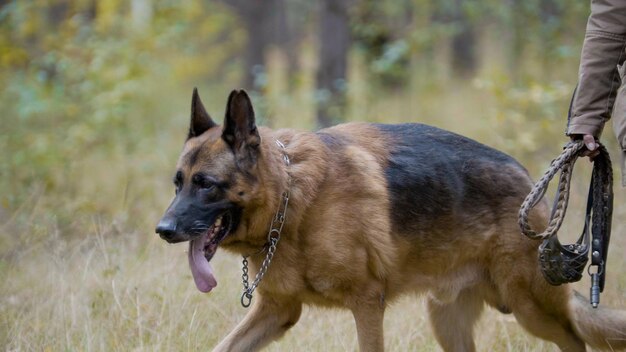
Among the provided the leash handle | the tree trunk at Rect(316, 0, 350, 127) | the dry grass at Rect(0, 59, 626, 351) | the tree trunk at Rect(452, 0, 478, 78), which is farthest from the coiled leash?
the tree trunk at Rect(452, 0, 478, 78)

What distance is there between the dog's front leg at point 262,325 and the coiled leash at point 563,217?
1.45m

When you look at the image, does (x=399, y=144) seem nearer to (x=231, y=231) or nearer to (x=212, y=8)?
(x=231, y=231)

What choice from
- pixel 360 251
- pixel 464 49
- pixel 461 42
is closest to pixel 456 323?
pixel 360 251

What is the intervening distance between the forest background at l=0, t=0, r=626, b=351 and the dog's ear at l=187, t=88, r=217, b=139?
131cm

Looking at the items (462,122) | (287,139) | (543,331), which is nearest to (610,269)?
(543,331)

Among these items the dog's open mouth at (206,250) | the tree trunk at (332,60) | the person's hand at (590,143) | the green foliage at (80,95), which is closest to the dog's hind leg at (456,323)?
the person's hand at (590,143)

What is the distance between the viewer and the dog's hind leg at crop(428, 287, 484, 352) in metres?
5.28

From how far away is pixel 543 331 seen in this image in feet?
15.9

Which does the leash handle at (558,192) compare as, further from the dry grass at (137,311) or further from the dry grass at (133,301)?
the dry grass at (137,311)

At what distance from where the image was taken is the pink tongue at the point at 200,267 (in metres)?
4.20

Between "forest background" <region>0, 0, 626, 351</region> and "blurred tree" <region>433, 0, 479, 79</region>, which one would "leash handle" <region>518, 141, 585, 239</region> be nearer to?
"forest background" <region>0, 0, 626, 351</region>

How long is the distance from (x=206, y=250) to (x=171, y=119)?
1172 cm

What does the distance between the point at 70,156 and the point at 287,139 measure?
8006mm

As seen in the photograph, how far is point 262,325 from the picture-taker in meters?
4.68
